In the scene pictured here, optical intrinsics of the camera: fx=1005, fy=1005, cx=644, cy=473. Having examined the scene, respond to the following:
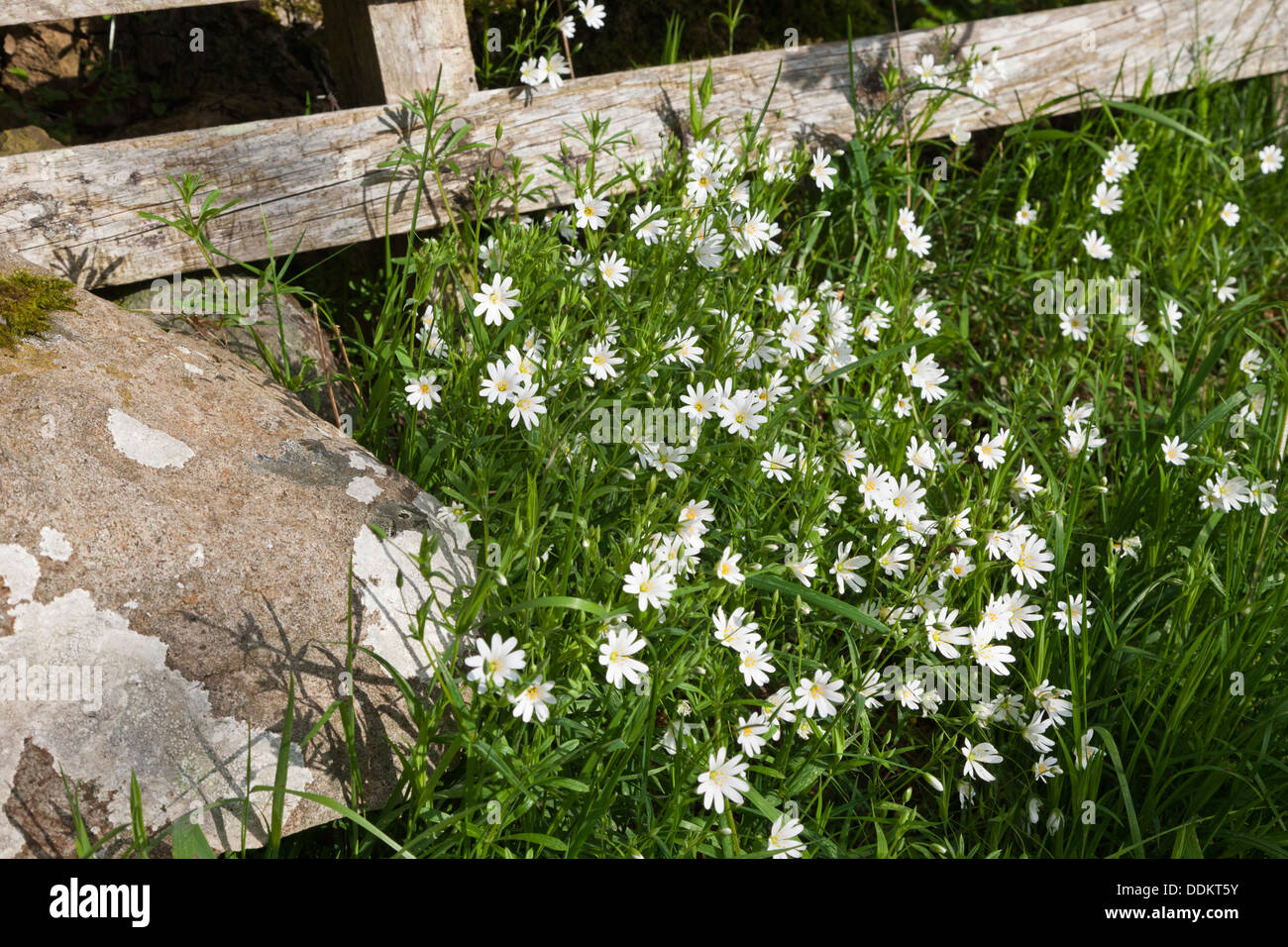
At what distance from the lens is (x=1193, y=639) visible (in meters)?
2.54

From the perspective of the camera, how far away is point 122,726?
6.72 ft

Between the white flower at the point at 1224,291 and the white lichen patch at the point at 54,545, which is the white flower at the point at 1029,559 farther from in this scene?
the white lichen patch at the point at 54,545

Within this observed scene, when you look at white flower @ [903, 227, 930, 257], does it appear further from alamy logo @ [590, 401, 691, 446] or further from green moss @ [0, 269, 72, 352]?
green moss @ [0, 269, 72, 352]

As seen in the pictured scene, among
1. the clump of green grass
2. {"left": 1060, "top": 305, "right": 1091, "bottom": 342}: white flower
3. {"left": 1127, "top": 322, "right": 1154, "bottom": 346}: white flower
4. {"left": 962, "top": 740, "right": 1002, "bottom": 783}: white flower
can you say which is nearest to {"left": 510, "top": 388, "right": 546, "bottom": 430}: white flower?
the clump of green grass

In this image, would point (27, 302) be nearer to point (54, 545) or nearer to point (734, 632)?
point (54, 545)

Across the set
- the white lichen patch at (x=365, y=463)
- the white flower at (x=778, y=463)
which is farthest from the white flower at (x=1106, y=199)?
the white lichen patch at (x=365, y=463)

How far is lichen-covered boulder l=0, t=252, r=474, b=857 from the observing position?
6.62 ft

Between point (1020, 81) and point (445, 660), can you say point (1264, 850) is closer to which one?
point (445, 660)

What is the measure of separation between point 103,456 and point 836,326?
2.04 meters

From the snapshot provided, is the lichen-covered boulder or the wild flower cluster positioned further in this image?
the wild flower cluster

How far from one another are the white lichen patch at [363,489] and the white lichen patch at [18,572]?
0.68 m

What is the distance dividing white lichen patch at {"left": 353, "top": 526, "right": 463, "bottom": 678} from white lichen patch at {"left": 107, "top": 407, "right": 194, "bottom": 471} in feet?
1.53

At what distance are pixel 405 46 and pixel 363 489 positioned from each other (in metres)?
1.62
